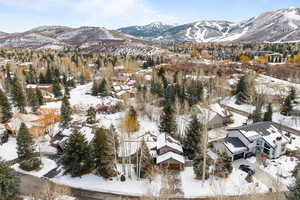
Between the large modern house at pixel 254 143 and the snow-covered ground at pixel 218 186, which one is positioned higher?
the large modern house at pixel 254 143

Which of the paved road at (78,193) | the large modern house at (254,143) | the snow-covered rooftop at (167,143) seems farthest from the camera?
the large modern house at (254,143)

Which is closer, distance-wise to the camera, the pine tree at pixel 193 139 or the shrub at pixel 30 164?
the shrub at pixel 30 164

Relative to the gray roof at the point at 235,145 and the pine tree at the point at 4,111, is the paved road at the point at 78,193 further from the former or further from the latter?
the pine tree at the point at 4,111

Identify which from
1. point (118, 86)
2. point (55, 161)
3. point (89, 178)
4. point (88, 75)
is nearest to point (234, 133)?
point (89, 178)

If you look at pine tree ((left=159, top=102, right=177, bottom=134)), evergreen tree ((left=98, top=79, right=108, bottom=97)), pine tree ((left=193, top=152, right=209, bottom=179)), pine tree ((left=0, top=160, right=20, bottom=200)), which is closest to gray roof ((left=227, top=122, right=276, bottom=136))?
pine tree ((left=159, top=102, right=177, bottom=134))

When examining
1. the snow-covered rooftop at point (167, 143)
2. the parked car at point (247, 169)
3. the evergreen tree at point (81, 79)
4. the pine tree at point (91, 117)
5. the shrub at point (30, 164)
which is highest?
the evergreen tree at point (81, 79)

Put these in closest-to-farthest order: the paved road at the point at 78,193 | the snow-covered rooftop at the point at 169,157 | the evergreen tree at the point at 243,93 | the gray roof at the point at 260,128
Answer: the paved road at the point at 78,193
the snow-covered rooftop at the point at 169,157
the gray roof at the point at 260,128
the evergreen tree at the point at 243,93

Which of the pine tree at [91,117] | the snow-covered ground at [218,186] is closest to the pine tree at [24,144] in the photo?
the pine tree at [91,117]

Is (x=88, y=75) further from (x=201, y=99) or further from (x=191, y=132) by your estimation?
(x=191, y=132)
